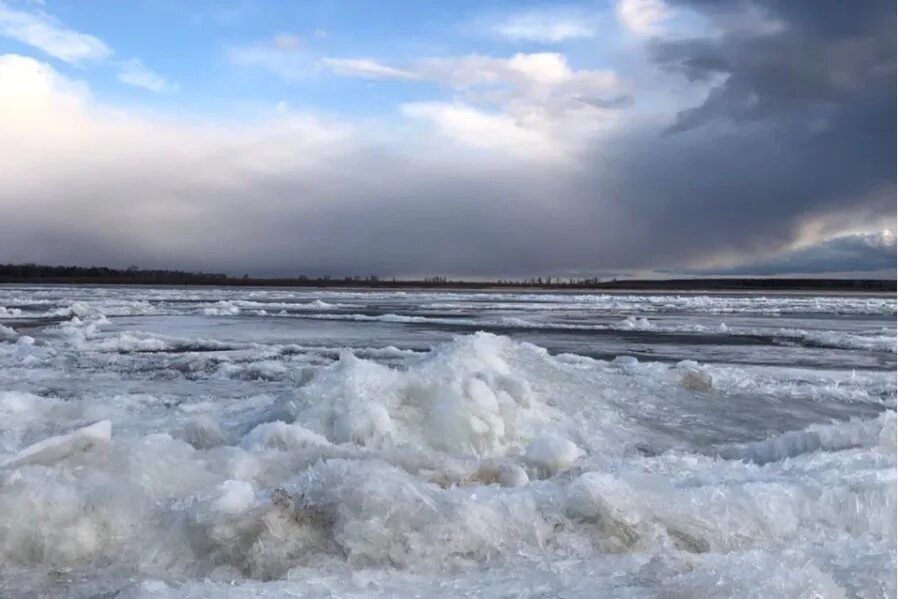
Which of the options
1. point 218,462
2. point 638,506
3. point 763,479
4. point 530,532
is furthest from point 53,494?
point 763,479

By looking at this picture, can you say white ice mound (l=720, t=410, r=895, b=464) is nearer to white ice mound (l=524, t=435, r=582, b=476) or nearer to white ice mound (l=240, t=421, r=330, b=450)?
white ice mound (l=524, t=435, r=582, b=476)

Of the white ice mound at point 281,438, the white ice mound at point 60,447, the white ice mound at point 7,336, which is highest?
the white ice mound at point 60,447

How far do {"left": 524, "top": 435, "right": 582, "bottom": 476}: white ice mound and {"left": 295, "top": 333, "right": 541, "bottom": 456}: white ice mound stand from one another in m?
0.54

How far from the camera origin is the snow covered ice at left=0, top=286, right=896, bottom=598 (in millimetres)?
3307

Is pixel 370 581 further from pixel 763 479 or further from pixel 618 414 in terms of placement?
pixel 618 414

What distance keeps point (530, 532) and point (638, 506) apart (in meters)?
0.62

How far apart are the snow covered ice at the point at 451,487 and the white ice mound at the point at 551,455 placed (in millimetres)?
20

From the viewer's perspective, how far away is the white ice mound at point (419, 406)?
5.86m

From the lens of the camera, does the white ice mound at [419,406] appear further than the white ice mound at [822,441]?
Yes

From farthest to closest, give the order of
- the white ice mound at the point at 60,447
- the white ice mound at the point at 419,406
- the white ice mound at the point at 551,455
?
the white ice mound at the point at 419,406 → the white ice mound at the point at 551,455 → the white ice mound at the point at 60,447

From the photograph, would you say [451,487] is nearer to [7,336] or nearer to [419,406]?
[419,406]

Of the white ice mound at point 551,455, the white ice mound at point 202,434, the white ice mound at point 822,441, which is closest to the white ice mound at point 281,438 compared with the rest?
the white ice mound at point 202,434

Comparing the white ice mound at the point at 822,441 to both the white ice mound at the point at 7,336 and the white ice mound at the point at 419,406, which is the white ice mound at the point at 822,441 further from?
the white ice mound at the point at 7,336

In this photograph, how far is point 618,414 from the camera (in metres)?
7.30
